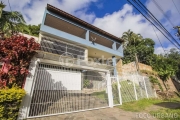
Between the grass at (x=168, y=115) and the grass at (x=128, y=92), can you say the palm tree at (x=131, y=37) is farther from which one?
the grass at (x=168, y=115)

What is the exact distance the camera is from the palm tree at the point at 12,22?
18.4ft

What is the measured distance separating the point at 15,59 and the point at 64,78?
254 centimetres

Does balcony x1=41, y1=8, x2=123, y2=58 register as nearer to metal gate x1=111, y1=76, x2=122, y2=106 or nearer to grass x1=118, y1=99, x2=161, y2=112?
metal gate x1=111, y1=76, x2=122, y2=106

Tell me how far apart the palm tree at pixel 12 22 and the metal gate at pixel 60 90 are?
124 inches

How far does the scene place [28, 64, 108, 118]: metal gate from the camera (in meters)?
4.50

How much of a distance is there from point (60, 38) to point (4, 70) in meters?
7.62

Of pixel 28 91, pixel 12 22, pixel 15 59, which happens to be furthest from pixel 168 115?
pixel 12 22

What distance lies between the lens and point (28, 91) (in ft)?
13.0

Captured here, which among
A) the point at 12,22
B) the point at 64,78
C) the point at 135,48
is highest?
the point at 135,48

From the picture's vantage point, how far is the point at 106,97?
6980mm

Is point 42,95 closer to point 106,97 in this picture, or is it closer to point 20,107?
Answer: point 20,107

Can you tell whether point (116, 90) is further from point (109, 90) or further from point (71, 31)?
point (71, 31)

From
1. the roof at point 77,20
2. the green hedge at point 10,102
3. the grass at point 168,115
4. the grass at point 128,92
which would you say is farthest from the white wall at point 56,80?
the roof at point 77,20

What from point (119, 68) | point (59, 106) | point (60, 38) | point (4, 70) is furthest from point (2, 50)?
point (119, 68)
